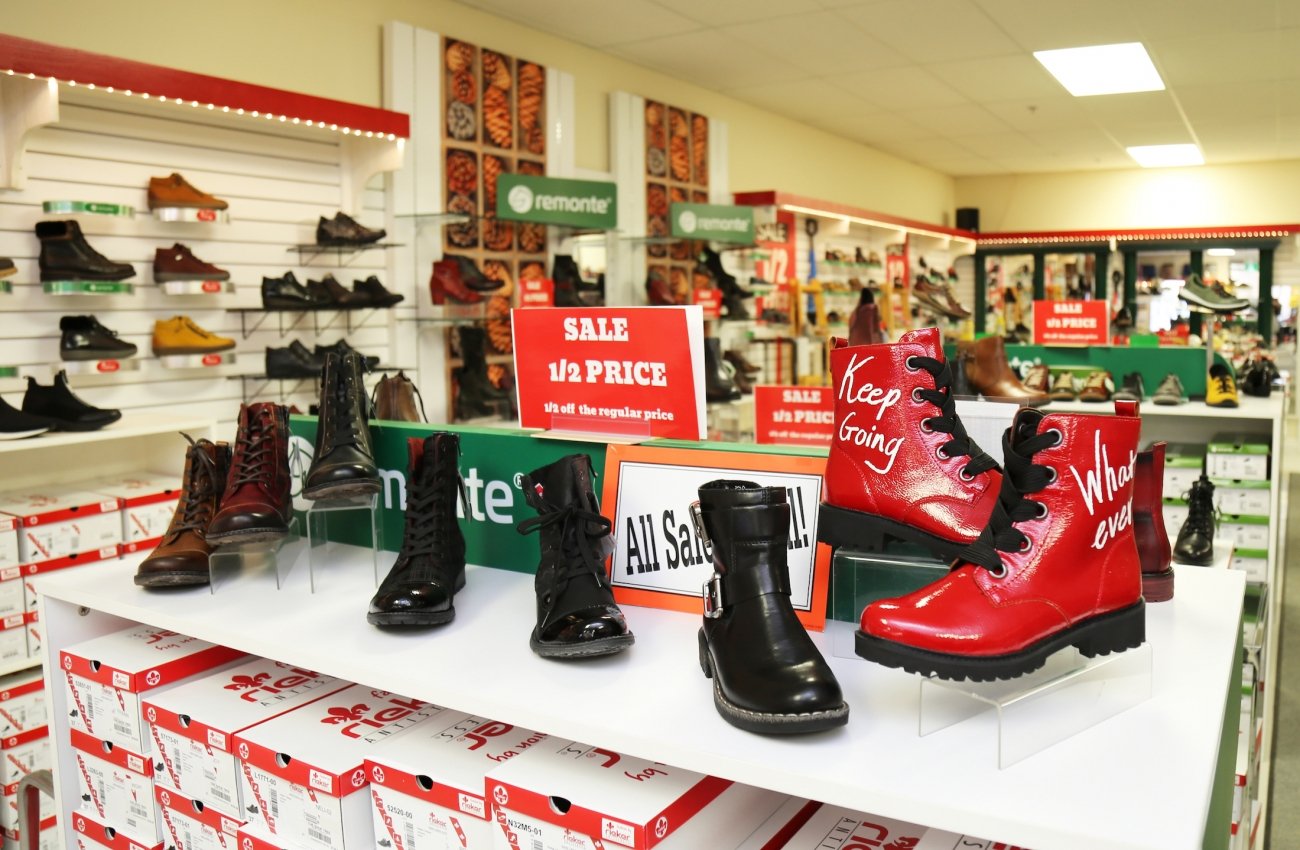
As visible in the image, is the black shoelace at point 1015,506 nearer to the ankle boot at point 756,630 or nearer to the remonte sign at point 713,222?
the ankle boot at point 756,630

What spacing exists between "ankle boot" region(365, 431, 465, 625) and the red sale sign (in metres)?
1.85

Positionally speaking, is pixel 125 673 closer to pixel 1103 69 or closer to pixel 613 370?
pixel 613 370

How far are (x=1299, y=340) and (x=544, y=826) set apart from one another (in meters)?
10.2

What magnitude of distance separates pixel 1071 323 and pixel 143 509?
15.3 feet

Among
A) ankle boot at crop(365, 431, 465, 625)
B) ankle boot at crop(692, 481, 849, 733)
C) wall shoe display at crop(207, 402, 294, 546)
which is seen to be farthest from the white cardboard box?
ankle boot at crop(692, 481, 849, 733)

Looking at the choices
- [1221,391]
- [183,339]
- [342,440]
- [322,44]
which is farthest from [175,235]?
[1221,391]

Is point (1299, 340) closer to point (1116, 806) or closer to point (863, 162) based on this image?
point (863, 162)

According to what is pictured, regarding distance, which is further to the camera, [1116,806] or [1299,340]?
[1299,340]

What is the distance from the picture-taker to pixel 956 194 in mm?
12930

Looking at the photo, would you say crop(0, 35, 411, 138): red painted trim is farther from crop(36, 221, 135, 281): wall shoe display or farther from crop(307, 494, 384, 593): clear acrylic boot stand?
crop(307, 494, 384, 593): clear acrylic boot stand

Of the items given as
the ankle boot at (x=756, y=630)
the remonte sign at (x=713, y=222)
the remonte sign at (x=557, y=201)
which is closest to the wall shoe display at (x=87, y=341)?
the remonte sign at (x=557, y=201)

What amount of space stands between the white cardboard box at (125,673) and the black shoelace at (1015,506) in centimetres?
138

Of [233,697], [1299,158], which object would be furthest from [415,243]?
[1299,158]

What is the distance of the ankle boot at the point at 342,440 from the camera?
1.76m
